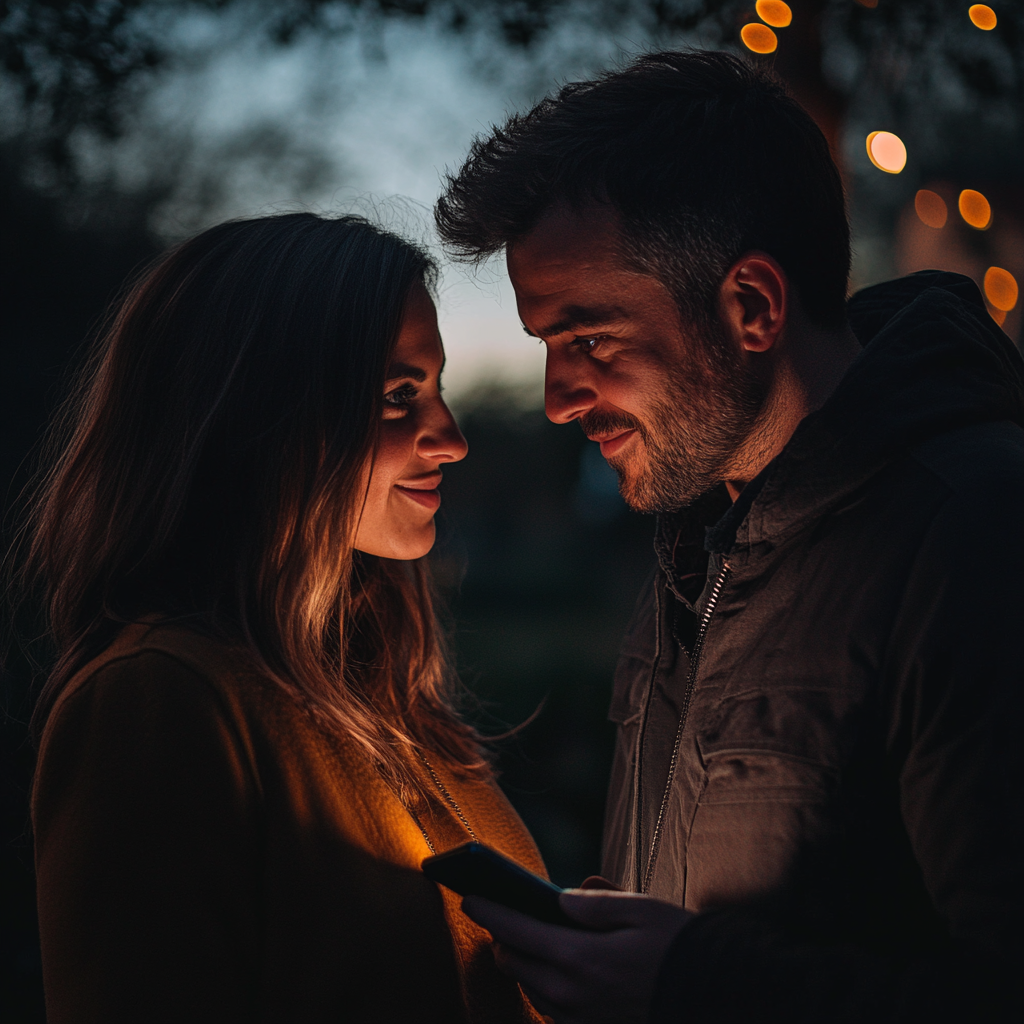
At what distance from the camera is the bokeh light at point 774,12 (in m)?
2.91

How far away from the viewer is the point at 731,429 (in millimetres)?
2086

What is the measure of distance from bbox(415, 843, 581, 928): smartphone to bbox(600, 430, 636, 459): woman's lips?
3.39 feet

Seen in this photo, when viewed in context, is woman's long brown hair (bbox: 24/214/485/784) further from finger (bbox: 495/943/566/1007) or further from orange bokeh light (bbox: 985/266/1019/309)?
orange bokeh light (bbox: 985/266/1019/309)

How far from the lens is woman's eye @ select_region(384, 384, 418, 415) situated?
2066 mm

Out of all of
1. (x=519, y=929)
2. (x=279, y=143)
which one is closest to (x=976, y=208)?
(x=279, y=143)

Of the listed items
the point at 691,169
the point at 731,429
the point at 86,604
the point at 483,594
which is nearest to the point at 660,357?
the point at 731,429

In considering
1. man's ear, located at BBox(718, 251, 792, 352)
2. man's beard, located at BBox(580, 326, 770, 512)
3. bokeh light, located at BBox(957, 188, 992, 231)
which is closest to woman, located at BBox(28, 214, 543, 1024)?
man's beard, located at BBox(580, 326, 770, 512)

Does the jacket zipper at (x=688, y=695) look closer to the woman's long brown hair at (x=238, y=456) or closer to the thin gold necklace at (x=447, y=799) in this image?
the thin gold necklace at (x=447, y=799)

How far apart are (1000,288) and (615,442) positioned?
5.83 feet

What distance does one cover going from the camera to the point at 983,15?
288cm

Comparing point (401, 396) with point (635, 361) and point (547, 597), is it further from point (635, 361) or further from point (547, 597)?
point (547, 597)

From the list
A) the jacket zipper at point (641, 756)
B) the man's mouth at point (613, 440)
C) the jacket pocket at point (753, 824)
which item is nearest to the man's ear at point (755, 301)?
the man's mouth at point (613, 440)

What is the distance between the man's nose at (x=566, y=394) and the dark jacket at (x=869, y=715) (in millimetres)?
491

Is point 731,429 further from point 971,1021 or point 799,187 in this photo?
point 971,1021
